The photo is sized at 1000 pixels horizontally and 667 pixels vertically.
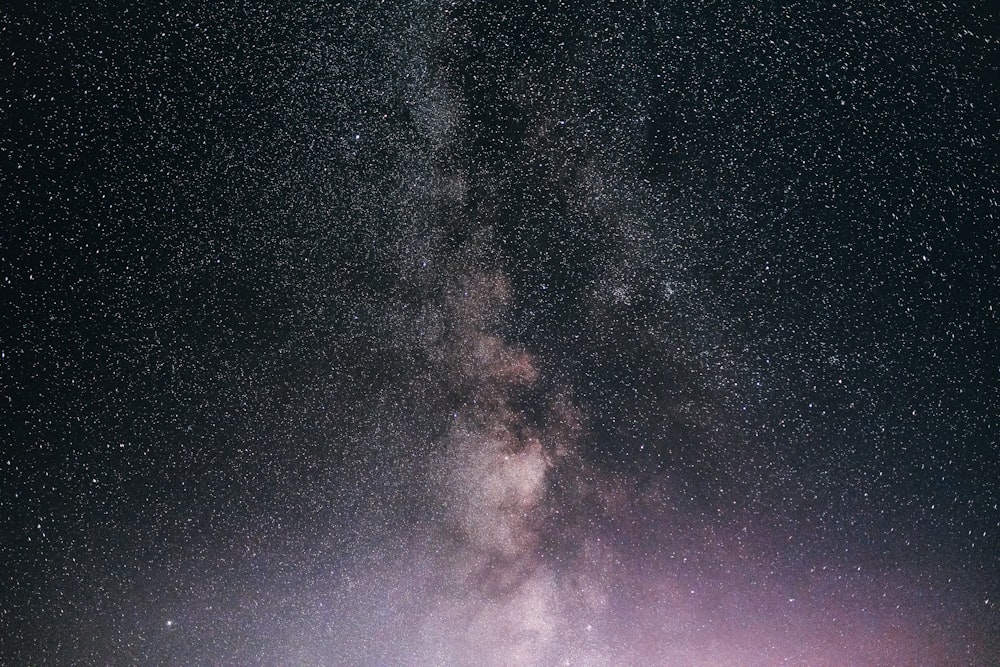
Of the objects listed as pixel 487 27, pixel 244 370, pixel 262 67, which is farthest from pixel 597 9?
pixel 244 370

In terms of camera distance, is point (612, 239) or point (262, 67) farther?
point (612, 239)

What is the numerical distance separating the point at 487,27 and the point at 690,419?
1249 millimetres

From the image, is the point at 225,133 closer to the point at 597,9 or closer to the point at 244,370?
the point at 244,370

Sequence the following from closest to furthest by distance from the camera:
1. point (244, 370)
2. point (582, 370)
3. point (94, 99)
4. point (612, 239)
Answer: point (94, 99)
point (612, 239)
point (244, 370)
point (582, 370)

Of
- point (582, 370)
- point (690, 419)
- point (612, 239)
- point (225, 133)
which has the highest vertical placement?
point (225, 133)

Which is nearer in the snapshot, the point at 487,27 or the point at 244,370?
the point at 487,27

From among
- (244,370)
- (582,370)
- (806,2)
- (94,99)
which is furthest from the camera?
(582,370)

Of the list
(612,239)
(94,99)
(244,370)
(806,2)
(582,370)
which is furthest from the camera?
(582,370)

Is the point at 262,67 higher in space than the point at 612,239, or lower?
higher

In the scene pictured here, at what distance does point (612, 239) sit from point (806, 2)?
671 mm

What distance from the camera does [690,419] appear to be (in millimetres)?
1939

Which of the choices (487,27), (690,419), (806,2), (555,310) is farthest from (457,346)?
(806,2)

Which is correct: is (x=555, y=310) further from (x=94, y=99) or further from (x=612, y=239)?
(x=94, y=99)

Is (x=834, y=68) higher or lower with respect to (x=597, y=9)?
lower
